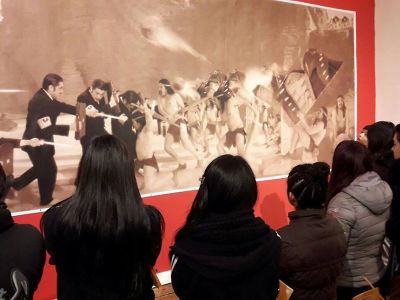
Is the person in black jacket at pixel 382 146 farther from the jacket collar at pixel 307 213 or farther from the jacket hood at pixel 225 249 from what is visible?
the jacket hood at pixel 225 249

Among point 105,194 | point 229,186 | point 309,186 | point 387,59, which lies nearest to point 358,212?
point 309,186

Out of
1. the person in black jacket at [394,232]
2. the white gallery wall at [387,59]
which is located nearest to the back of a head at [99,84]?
the person in black jacket at [394,232]

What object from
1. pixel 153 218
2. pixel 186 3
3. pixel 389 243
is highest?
pixel 186 3

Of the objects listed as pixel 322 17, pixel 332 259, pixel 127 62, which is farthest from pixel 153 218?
pixel 322 17

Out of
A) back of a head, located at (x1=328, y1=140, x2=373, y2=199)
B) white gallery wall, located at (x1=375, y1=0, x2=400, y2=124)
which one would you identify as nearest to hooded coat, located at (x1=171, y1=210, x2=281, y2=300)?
back of a head, located at (x1=328, y1=140, x2=373, y2=199)

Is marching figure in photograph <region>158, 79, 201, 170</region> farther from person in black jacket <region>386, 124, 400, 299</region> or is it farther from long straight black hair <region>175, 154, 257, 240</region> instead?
long straight black hair <region>175, 154, 257, 240</region>

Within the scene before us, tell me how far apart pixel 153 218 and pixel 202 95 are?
2088 millimetres

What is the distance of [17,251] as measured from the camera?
1.38 meters

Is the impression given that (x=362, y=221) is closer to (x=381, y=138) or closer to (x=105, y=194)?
(x=381, y=138)

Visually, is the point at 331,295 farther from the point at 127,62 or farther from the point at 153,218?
the point at 127,62

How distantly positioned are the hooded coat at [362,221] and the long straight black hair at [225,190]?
91cm

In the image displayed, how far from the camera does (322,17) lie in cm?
438

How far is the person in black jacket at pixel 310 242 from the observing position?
1.77 metres

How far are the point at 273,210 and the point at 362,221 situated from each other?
2016 millimetres
